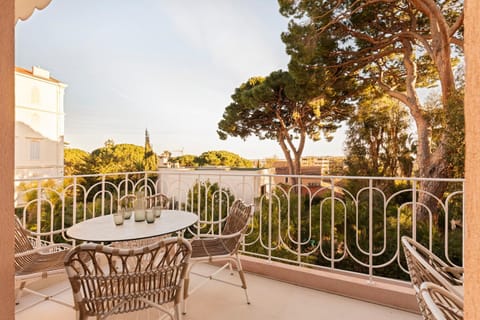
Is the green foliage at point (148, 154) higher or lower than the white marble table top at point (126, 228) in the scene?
higher

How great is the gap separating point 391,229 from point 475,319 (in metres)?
6.61

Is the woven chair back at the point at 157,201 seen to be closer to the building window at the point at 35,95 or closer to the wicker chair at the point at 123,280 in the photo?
the wicker chair at the point at 123,280

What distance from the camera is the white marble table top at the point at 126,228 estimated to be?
68.5 inches

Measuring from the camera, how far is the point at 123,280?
1383 millimetres

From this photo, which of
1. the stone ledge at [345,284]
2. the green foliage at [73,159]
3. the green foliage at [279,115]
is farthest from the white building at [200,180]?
the green foliage at [73,159]

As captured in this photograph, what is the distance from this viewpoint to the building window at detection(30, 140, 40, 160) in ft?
57.3

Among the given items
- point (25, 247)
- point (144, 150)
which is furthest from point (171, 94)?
point (25, 247)

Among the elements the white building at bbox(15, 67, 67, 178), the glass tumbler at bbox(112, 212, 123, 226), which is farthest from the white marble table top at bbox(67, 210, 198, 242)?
the white building at bbox(15, 67, 67, 178)

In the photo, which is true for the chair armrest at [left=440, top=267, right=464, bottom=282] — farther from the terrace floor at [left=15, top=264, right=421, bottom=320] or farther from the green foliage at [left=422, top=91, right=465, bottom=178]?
the green foliage at [left=422, top=91, right=465, bottom=178]

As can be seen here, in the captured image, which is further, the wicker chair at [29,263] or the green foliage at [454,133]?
the green foliage at [454,133]

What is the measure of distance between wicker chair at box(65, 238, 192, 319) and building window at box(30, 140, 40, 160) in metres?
20.4

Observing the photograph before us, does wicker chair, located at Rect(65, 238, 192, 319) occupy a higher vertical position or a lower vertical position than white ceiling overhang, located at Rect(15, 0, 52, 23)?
lower

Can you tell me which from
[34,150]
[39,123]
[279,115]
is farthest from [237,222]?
[39,123]

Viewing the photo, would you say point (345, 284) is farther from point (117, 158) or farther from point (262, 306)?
point (117, 158)
